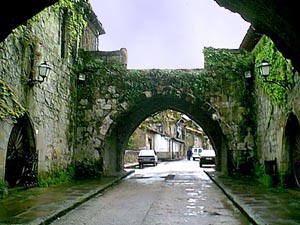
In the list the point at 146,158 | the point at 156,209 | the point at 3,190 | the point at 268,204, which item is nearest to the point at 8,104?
the point at 3,190

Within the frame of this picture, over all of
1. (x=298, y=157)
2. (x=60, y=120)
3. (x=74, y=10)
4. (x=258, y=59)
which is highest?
(x=74, y=10)

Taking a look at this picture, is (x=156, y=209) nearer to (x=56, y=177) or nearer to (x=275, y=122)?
(x=275, y=122)

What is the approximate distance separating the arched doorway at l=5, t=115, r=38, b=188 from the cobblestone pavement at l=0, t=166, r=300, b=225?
459mm

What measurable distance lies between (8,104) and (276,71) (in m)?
6.31

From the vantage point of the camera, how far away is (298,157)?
35.4 feet

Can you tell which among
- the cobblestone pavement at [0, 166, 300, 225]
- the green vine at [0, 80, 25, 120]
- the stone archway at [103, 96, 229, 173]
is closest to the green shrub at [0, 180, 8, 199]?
the cobblestone pavement at [0, 166, 300, 225]

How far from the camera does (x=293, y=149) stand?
11.0 metres

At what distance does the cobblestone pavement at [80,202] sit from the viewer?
21.3ft

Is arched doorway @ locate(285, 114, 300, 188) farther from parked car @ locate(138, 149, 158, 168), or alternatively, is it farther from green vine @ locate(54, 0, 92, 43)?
parked car @ locate(138, 149, 158, 168)

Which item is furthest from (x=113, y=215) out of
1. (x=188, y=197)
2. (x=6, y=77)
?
(x=6, y=77)

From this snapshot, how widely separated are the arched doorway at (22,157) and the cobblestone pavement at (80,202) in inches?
18.1

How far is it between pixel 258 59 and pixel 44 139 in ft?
22.1

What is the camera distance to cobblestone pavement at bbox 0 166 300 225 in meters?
6.49

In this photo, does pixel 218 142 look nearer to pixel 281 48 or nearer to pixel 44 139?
pixel 44 139
